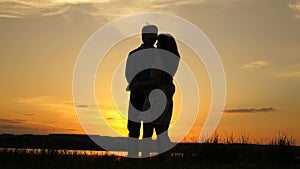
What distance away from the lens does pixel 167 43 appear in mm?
10156

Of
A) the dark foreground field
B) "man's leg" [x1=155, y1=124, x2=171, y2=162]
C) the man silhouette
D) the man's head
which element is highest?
the man's head

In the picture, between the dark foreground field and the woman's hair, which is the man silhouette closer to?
the woman's hair

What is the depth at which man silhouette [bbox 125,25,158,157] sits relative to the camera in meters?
10.2

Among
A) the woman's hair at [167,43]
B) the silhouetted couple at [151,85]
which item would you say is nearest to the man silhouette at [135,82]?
the silhouetted couple at [151,85]

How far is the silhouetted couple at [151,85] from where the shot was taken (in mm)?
10086

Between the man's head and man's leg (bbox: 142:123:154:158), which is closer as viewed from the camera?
the man's head

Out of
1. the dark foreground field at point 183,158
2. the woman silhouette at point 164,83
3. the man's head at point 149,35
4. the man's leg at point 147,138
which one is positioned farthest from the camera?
the man's leg at point 147,138

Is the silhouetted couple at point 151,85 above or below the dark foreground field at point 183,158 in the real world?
above

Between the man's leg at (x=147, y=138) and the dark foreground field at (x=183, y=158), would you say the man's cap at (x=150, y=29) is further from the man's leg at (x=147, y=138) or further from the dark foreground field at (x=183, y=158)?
the dark foreground field at (x=183, y=158)

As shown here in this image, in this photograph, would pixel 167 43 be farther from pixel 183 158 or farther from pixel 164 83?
pixel 183 158

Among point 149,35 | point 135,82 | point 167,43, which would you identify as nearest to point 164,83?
point 135,82

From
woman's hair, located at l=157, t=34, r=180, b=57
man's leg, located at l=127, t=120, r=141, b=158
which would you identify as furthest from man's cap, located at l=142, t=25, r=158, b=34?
man's leg, located at l=127, t=120, r=141, b=158

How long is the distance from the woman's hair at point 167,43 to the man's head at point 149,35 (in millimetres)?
122

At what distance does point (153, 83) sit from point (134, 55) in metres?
0.67
